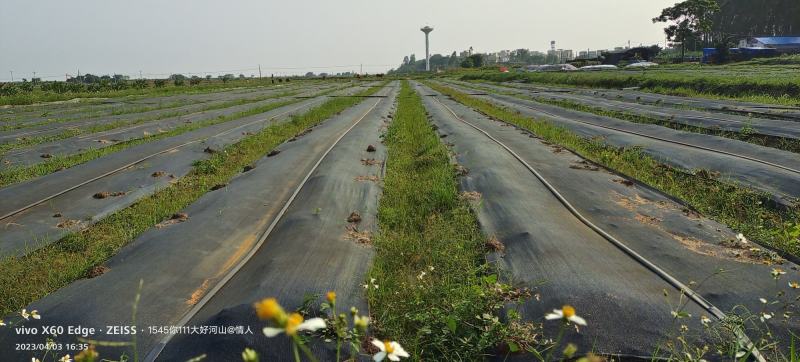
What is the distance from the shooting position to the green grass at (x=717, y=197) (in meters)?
4.08

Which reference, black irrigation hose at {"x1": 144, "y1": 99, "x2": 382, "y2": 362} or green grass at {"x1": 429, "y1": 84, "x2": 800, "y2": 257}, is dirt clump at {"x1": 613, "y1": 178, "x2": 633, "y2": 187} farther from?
black irrigation hose at {"x1": 144, "y1": 99, "x2": 382, "y2": 362}

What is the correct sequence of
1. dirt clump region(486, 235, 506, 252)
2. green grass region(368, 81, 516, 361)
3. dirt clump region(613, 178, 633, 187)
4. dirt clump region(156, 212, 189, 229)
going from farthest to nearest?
dirt clump region(613, 178, 633, 187) < dirt clump region(156, 212, 189, 229) < dirt clump region(486, 235, 506, 252) < green grass region(368, 81, 516, 361)

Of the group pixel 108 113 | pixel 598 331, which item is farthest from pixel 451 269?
pixel 108 113

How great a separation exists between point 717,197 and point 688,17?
6335cm

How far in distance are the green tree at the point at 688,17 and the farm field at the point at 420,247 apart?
57595mm

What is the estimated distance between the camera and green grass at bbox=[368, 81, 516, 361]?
256 cm

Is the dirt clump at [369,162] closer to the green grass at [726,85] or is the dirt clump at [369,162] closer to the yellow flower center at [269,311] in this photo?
the yellow flower center at [269,311]

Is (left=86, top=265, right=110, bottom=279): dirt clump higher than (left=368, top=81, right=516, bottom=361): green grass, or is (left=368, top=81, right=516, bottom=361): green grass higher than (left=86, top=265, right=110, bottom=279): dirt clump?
(left=86, top=265, right=110, bottom=279): dirt clump

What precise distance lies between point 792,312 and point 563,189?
116 inches

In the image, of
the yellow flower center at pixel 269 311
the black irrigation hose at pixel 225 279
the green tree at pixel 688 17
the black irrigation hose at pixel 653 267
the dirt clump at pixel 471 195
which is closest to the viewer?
the yellow flower center at pixel 269 311

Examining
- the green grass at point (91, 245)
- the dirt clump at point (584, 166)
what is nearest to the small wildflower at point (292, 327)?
the green grass at point (91, 245)

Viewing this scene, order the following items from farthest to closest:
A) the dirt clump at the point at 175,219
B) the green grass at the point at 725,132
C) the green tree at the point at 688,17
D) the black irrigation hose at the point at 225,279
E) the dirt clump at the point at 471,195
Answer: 1. the green tree at the point at 688,17
2. the green grass at the point at 725,132
3. the dirt clump at the point at 471,195
4. the dirt clump at the point at 175,219
5. the black irrigation hose at the point at 225,279

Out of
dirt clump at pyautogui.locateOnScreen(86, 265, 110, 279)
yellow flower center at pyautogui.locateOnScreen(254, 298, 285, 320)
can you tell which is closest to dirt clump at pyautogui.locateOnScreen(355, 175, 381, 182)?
dirt clump at pyautogui.locateOnScreen(86, 265, 110, 279)

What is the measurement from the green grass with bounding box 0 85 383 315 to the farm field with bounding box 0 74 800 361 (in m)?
0.02
